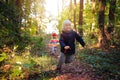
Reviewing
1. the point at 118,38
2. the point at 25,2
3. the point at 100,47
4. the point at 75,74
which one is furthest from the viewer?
the point at 118,38

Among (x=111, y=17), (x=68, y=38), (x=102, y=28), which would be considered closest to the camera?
(x=68, y=38)

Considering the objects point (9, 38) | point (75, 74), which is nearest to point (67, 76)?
point (75, 74)

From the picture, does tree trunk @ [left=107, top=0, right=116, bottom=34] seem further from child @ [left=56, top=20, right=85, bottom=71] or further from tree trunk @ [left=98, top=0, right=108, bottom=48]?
child @ [left=56, top=20, right=85, bottom=71]

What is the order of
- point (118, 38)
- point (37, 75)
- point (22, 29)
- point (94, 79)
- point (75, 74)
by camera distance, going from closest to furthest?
point (94, 79)
point (75, 74)
point (37, 75)
point (22, 29)
point (118, 38)

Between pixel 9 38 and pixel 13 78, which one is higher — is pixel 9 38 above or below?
above

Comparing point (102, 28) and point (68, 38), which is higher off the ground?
point (68, 38)

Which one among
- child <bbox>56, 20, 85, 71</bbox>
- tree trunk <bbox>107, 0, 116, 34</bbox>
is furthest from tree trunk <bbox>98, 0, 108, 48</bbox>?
child <bbox>56, 20, 85, 71</bbox>

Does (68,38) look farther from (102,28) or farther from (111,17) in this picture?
(111,17)

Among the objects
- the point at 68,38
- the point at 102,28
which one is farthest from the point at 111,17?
the point at 68,38

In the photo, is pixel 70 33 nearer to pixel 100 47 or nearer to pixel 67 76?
pixel 67 76

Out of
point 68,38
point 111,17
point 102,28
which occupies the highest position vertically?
point 68,38

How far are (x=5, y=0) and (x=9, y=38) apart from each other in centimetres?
160

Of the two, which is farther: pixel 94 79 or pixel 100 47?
pixel 100 47

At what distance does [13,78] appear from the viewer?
850 cm
